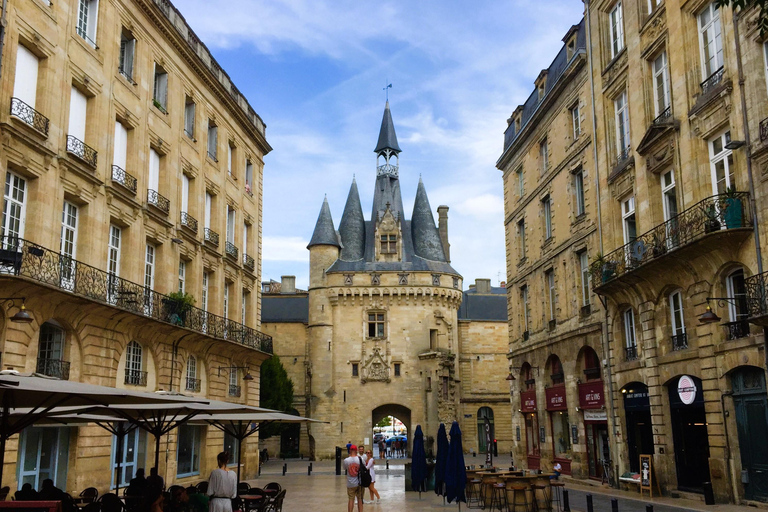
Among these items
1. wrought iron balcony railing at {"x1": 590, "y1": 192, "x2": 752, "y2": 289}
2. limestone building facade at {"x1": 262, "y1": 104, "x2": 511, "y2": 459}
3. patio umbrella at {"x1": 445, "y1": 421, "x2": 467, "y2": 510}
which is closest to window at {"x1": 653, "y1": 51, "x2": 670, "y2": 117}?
wrought iron balcony railing at {"x1": 590, "y1": 192, "x2": 752, "y2": 289}

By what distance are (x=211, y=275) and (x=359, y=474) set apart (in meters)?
13.5

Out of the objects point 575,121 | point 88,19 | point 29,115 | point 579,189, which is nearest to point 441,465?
point 579,189

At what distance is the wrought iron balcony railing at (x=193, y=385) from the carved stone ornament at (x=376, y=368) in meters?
23.9

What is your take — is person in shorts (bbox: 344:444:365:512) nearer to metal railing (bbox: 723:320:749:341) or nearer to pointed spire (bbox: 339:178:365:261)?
metal railing (bbox: 723:320:749:341)

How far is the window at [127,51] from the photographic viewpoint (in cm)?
2059

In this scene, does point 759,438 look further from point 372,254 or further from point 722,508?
point 372,254

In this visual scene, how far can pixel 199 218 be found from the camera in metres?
24.8

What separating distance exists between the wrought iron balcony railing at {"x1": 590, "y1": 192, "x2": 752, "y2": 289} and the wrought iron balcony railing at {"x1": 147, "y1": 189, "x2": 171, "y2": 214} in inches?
517

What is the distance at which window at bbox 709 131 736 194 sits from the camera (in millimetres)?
15602

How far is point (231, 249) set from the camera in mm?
28031

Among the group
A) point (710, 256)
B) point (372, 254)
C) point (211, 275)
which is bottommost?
point (710, 256)

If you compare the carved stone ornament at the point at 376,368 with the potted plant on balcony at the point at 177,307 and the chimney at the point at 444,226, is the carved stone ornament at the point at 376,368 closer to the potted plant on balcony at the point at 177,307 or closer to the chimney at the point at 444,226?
the chimney at the point at 444,226

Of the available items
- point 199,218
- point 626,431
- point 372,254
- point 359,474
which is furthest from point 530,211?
point 372,254

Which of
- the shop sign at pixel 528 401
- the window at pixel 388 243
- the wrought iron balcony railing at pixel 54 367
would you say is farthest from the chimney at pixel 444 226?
the wrought iron balcony railing at pixel 54 367
